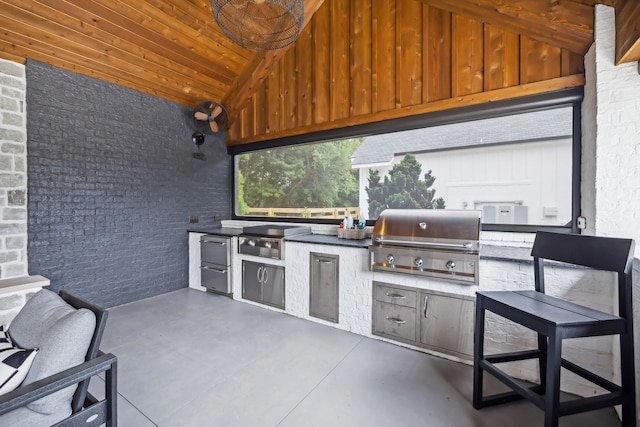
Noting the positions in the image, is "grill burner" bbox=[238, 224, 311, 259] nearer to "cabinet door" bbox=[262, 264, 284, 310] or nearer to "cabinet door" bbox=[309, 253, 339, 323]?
"cabinet door" bbox=[262, 264, 284, 310]

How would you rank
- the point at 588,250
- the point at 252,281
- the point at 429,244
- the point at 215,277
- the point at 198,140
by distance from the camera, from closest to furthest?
1. the point at 588,250
2. the point at 429,244
3. the point at 252,281
4. the point at 215,277
5. the point at 198,140

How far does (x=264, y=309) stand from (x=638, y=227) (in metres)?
3.45

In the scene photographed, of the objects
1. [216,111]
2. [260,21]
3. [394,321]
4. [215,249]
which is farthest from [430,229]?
[216,111]

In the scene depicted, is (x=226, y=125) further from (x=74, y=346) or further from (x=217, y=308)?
(x=74, y=346)

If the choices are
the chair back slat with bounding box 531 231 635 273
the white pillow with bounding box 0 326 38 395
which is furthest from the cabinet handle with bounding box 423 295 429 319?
the white pillow with bounding box 0 326 38 395

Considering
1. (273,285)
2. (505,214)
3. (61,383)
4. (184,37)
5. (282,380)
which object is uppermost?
(184,37)

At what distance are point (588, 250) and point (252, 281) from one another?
3.23 meters

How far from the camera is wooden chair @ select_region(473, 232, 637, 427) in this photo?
4.53ft

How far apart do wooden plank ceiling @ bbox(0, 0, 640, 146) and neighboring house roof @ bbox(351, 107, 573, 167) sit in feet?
1.77

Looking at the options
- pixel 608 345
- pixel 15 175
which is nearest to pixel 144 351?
pixel 15 175

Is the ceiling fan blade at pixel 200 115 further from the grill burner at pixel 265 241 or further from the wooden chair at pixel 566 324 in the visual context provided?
the wooden chair at pixel 566 324

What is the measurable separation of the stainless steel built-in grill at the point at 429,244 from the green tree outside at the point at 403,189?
0.69 metres

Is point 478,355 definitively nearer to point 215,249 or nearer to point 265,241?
point 265,241

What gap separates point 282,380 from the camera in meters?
2.13
